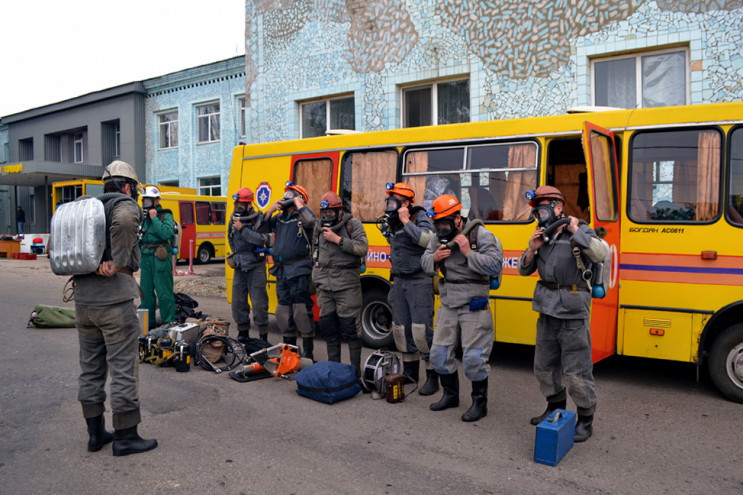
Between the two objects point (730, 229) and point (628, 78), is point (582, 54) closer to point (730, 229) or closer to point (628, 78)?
point (628, 78)

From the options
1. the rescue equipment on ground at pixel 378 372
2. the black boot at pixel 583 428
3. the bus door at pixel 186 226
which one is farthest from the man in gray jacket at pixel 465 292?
the bus door at pixel 186 226

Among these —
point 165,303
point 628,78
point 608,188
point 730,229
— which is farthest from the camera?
point 628,78

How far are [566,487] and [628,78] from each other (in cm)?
911

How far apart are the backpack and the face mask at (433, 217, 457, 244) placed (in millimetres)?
2707

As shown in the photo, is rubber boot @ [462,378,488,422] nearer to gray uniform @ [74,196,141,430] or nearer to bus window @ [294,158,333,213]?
gray uniform @ [74,196,141,430]

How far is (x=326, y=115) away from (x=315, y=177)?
6.74 metres

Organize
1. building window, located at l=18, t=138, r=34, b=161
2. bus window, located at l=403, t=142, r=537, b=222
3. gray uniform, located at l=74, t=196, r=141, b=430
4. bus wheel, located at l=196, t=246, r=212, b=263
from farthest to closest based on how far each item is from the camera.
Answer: building window, located at l=18, t=138, r=34, b=161 → bus wheel, located at l=196, t=246, r=212, b=263 → bus window, located at l=403, t=142, r=537, b=222 → gray uniform, located at l=74, t=196, r=141, b=430

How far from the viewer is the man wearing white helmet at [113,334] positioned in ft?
14.4

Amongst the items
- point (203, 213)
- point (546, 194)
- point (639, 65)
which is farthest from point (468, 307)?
point (203, 213)

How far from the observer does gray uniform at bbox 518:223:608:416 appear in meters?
4.72

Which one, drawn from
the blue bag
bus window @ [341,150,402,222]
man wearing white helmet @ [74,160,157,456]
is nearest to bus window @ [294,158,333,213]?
bus window @ [341,150,402,222]

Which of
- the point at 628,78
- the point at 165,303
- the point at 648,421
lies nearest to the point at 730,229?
the point at 648,421

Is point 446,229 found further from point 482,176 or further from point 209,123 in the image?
point 209,123

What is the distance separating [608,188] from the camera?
6.34m
